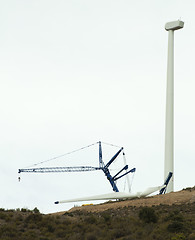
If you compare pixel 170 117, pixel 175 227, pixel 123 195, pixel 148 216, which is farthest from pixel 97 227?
pixel 170 117

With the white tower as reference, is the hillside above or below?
below

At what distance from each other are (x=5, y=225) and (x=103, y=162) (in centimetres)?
7741

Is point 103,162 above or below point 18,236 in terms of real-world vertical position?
above

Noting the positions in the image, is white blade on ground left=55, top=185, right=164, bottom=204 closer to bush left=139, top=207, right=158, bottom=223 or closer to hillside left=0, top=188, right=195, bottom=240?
hillside left=0, top=188, right=195, bottom=240

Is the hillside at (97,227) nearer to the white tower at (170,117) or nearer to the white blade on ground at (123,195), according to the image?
the white blade on ground at (123,195)

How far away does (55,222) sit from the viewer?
161 ft

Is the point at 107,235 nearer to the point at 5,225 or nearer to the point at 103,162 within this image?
the point at 5,225

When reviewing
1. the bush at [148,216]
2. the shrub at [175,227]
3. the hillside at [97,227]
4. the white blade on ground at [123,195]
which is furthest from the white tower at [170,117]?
the shrub at [175,227]

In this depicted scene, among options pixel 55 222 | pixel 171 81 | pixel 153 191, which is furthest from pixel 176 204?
pixel 171 81

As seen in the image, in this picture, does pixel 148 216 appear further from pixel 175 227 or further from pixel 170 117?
pixel 170 117

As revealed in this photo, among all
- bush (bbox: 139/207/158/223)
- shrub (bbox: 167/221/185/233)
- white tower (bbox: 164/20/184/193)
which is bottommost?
shrub (bbox: 167/221/185/233)

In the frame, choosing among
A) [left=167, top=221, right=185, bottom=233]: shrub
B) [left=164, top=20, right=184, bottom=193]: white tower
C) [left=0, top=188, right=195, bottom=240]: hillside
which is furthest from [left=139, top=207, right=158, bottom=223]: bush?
[left=164, top=20, right=184, bottom=193]: white tower

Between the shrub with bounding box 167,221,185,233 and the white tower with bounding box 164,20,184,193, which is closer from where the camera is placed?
the shrub with bounding box 167,221,185,233

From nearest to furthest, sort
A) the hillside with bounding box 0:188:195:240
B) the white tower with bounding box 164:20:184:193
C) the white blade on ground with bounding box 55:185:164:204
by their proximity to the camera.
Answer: the hillside with bounding box 0:188:195:240, the white blade on ground with bounding box 55:185:164:204, the white tower with bounding box 164:20:184:193
